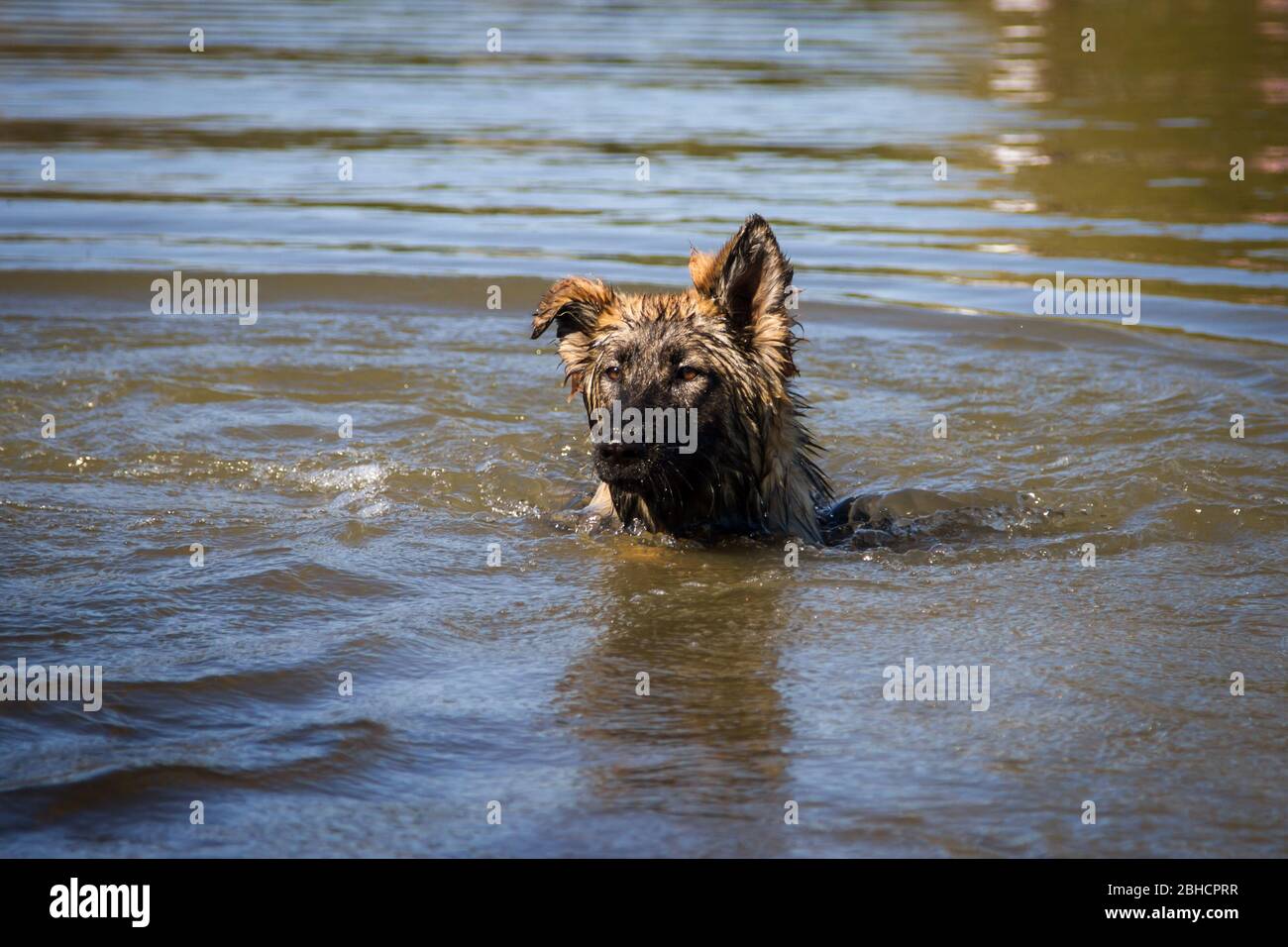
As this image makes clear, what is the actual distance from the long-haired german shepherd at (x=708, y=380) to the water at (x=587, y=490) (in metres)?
0.29

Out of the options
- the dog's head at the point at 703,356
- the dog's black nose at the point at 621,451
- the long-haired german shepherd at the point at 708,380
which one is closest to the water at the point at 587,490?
the long-haired german shepherd at the point at 708,380

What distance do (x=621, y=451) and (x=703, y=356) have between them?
83 centimetres

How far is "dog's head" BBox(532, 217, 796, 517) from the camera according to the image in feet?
24.9

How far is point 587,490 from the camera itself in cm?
928

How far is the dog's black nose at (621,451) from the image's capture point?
723cm

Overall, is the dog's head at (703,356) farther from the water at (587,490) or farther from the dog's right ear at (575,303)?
the water at (587,490)

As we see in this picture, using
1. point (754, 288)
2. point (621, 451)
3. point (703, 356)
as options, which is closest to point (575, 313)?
point (703, 356)

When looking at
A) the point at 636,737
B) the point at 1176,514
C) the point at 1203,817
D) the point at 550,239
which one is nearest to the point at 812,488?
the point at 1176,514

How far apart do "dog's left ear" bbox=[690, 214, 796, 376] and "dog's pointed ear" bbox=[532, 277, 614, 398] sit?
1.78 ft

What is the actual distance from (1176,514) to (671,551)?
2873mm

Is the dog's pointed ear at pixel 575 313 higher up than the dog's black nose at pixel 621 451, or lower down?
higher up

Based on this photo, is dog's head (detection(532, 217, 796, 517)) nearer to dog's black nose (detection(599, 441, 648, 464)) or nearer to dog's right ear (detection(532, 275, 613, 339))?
dog's right ear (detection(532, 275, 613, 339))

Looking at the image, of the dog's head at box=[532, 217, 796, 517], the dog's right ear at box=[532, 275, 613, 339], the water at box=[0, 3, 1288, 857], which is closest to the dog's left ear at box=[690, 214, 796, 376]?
the dog's head at box=[532, 217, 796, 517]
